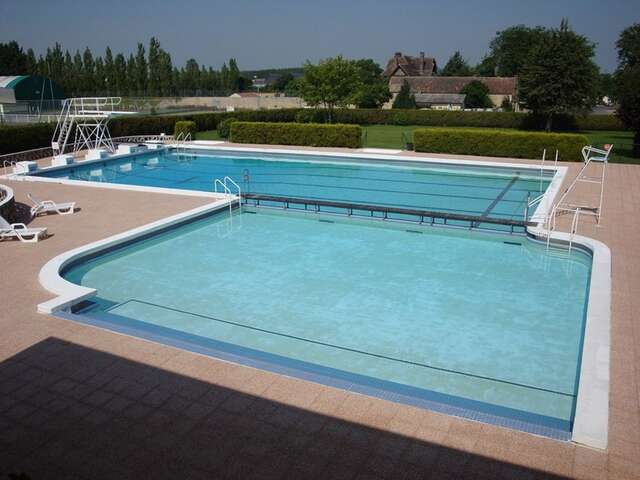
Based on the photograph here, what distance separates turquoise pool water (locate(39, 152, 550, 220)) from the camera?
14898 mm

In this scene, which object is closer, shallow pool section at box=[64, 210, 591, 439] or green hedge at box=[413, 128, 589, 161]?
shallow pool section at box=[64, 210, 591, 439]

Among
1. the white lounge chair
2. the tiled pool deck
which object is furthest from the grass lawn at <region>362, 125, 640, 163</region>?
the tiled pool deck

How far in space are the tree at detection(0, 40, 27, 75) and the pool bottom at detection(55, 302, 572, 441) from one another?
75.2 metres

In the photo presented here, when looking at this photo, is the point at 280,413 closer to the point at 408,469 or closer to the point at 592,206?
the point at 408,469

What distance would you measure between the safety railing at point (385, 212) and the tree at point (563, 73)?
1986 centimetres

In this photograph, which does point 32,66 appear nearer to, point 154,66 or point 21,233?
point 154,66

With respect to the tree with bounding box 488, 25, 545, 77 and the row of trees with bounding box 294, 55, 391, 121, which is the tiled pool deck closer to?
the row of trees with bounding box 294, 55, 391, 121

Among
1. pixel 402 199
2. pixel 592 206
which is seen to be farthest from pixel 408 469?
pixel 402 199

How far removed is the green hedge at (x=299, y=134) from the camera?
2330 centimetres

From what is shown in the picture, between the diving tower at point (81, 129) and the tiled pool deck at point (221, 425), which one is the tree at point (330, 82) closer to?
the diving tower at point (81, 129)

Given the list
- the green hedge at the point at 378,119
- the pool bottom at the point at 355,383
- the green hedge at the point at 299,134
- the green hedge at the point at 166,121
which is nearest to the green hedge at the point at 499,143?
the green hedge at the point at 299,134

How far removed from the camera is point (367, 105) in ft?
160

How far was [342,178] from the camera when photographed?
18.3 meters

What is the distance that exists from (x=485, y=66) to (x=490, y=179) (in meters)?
90.4
